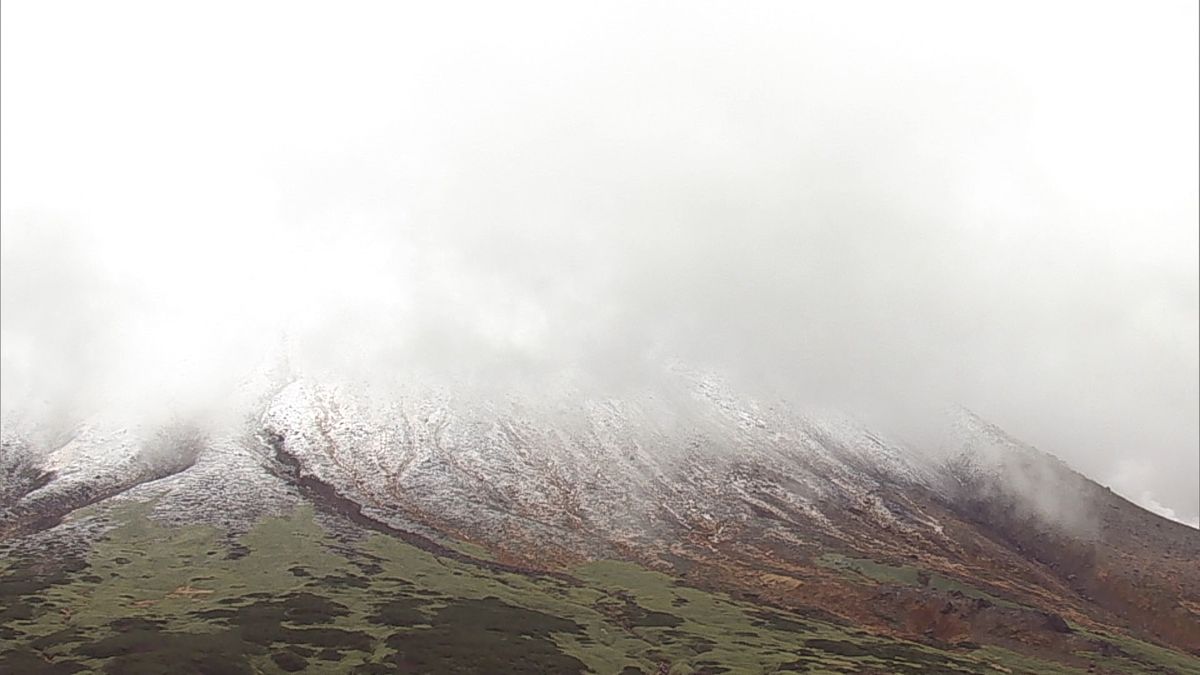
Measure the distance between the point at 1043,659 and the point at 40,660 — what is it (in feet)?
575

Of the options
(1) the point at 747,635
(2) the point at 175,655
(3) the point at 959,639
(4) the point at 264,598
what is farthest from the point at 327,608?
(3) the point at 959,639

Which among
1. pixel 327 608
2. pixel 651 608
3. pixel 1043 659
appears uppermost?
pixel 1043 659

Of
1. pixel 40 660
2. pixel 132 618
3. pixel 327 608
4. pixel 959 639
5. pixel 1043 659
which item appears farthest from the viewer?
pixel 959 639

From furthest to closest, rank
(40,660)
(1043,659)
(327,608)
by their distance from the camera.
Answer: (1043,659)
(327,608)
(40,660)

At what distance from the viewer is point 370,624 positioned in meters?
149

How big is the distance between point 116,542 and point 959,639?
621ft

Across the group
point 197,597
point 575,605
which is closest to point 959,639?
point 575,605

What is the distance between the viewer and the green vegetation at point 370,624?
125688 mm

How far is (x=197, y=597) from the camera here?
160m

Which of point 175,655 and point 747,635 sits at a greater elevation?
point 747,635

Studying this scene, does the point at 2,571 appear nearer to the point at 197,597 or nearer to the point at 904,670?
the point at 197,597

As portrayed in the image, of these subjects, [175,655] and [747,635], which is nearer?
[175,655]

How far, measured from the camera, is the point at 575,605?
179875mm

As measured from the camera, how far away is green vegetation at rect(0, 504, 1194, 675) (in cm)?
12569
